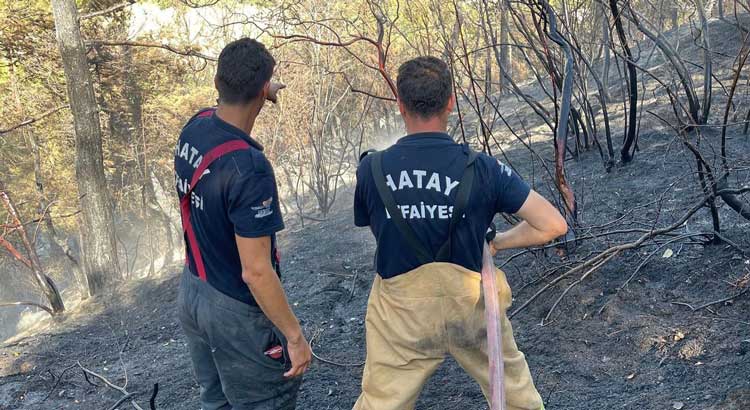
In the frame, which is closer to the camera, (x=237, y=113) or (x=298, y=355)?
(x=237, y=113)

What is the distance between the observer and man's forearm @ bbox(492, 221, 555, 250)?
2.26m

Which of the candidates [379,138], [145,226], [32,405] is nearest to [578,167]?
[32,405]

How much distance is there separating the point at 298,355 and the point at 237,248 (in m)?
0.48

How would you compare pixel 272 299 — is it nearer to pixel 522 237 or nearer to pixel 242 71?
pixel 242 71

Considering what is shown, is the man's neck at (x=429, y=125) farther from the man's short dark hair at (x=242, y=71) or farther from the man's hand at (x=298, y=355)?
the man's hand at (x=298, y=355)

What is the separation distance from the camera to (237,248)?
7.57 feet

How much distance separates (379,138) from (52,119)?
790 centimetres

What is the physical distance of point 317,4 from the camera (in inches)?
381

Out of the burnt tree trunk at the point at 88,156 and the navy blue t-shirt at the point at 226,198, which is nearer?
the navy blue t-shirt at the point at 226,198

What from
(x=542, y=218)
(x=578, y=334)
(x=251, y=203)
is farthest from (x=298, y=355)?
(x=578, y=334)

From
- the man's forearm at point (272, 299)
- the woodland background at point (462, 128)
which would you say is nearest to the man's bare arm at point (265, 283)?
the man's forearm at point (272, 299)

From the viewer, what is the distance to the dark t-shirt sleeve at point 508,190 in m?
2.20

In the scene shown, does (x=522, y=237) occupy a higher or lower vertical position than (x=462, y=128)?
lower

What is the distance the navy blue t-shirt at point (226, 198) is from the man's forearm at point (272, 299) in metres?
0.11
